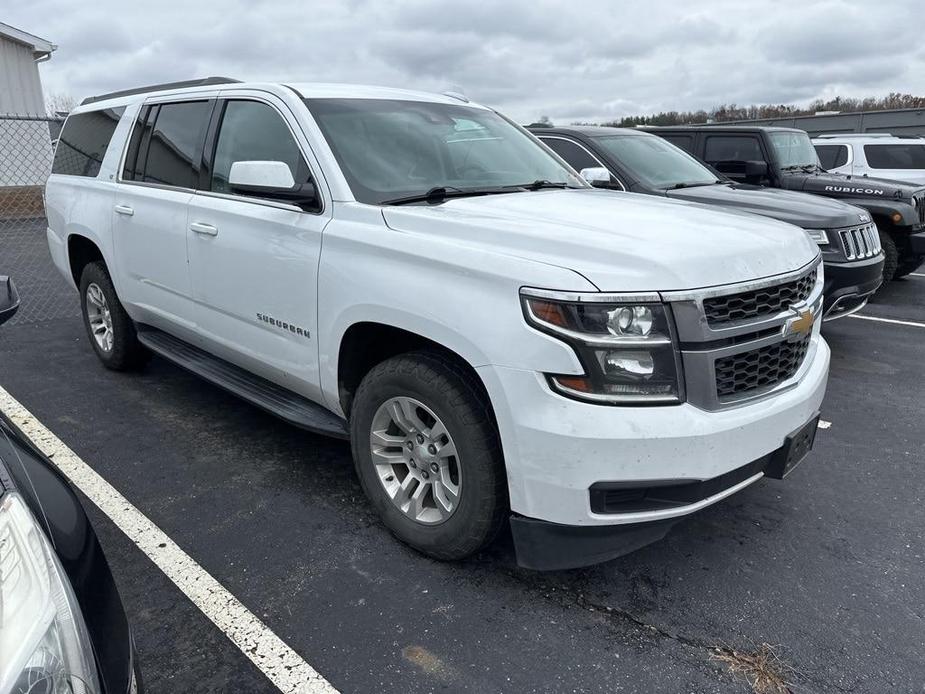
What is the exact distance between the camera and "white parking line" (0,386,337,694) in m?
2.33

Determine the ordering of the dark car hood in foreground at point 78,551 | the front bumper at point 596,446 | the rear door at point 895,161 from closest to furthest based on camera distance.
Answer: the dark car hood in foreground at point 78,551
the front bumper at point 596,446
the rear door at point 895,161

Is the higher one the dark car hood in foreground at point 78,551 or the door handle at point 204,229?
the door handle at point 204,229

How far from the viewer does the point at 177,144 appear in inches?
164

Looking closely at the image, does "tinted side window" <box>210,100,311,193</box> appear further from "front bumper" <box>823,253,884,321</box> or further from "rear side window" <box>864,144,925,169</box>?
"rear side window" <box>864,144,925,169</box>

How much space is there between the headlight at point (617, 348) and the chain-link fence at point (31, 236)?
5963 millimetres

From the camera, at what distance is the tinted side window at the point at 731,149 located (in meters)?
8.41

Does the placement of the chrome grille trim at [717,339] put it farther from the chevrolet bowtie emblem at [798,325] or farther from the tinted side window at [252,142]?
the tinted side window at [252,142]

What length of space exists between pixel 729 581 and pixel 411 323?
164cm

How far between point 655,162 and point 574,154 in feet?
2.57

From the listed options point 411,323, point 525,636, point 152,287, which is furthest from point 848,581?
point 152,287

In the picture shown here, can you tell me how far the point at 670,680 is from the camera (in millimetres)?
2311

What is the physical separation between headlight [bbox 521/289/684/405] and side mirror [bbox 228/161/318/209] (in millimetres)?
1308

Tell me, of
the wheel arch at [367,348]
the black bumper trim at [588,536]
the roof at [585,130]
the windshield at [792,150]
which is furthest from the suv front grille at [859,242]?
the wheel arch at [367,348]

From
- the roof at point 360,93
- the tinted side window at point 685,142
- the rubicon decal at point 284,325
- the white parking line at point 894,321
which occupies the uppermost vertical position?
the roof at point 360,93
